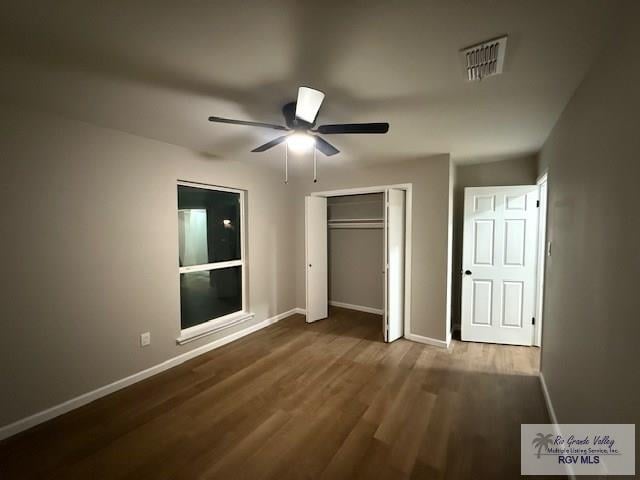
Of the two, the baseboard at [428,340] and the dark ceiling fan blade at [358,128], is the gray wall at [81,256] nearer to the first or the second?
the dark ceiling fan blade at [358,128]

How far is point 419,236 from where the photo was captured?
3314 mm

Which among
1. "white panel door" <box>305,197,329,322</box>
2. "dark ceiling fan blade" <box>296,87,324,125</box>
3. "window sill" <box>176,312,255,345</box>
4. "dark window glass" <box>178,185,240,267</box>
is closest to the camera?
"dark ceiling fan blade" <box>296,87,324,125</box>

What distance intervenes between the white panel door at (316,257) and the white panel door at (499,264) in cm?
201

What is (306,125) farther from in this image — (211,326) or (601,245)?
(211,326)

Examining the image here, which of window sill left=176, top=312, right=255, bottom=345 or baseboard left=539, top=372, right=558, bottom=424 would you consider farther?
window sill left=176, top=312, right=255, bottom=345

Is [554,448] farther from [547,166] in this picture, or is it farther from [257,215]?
[257,215]

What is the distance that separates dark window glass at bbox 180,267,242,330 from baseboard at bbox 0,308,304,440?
319mm

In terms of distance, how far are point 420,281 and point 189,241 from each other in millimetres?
2877

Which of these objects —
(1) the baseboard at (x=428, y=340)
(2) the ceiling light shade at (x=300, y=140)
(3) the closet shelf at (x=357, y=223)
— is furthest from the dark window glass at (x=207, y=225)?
(1) the baseboard at (x=428, y=340)

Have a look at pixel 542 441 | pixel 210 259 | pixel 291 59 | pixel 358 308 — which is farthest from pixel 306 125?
pixel 358 308

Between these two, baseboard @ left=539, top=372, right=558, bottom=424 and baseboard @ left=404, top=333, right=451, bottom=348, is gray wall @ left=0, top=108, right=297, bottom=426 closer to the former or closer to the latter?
baseboard @ left=404, top=333, right=451, bottom=348

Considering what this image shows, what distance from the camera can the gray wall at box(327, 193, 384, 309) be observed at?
4.43 metres

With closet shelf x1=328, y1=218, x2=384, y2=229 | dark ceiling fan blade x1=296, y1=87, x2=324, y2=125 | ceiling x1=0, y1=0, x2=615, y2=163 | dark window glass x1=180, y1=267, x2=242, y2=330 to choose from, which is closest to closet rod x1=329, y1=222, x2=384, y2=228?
closet shelf x1=328, y1=218, x2=384, y2=229

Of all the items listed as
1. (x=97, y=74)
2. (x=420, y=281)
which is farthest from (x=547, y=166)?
(x=97, y=74)
